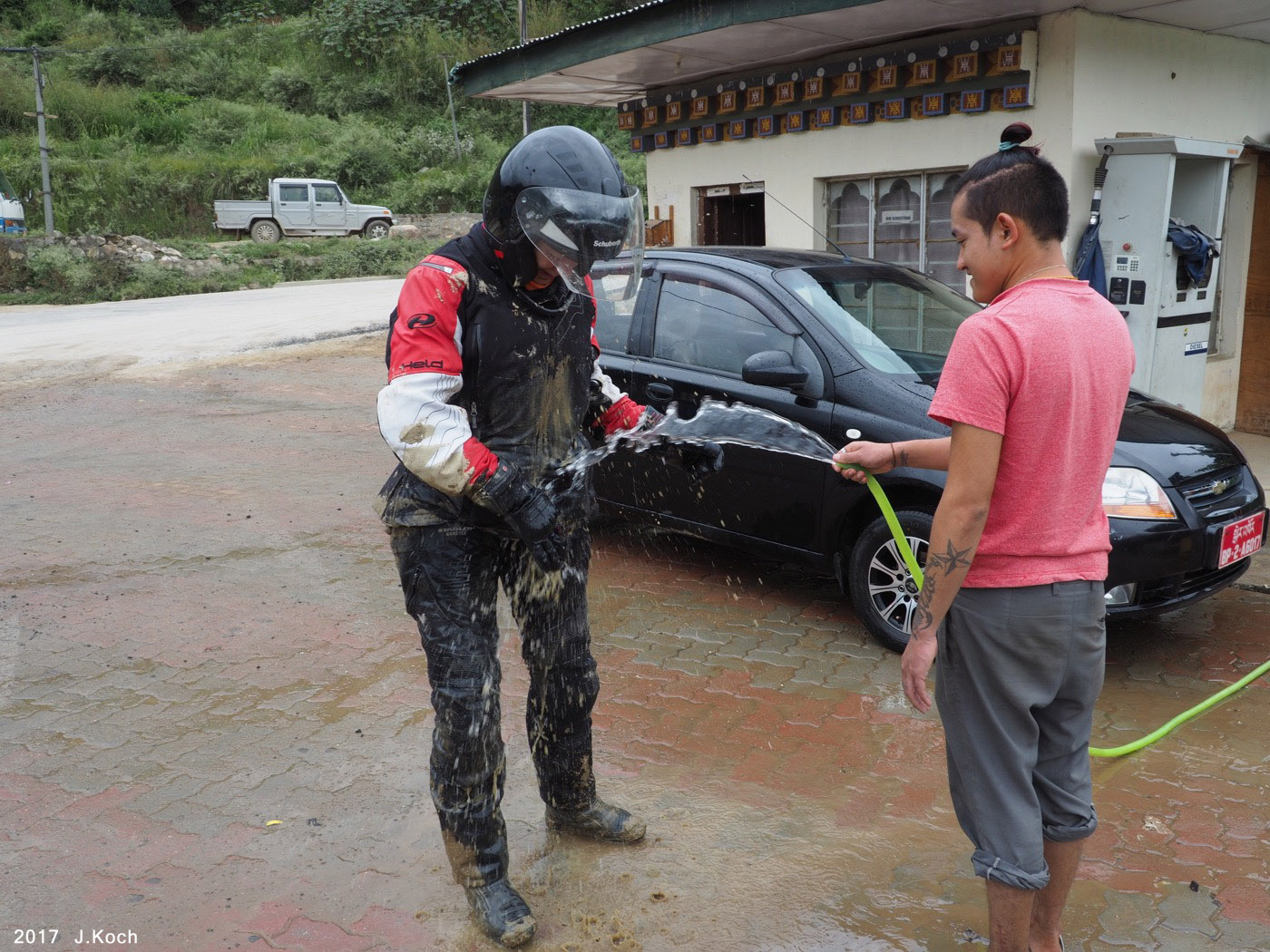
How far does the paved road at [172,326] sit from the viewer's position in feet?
46.4

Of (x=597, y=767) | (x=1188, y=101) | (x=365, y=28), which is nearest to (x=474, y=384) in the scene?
(x=597, y=767)

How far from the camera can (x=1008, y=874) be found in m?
2.36

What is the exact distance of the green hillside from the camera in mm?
36812

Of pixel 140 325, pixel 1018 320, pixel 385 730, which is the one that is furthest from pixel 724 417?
pixel 140 325

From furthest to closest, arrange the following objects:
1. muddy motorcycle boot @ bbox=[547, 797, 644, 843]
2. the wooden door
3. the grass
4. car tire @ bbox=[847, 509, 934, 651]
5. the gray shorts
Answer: the grass → the wooden door → car tire @ bbox=[847, 509, 934, 651] → muddy motorcycle boot @ bbox=[547, 797, 644, 843] → the gray shorts

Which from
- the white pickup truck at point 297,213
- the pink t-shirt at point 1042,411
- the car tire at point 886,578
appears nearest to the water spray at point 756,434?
the car tire at point 886,578

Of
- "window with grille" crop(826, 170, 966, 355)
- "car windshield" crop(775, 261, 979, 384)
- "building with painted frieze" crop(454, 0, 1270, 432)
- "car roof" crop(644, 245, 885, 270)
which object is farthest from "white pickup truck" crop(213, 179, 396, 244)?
"car windshield" crop(775, 261, 979, 384)

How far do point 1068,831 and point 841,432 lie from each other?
263cm

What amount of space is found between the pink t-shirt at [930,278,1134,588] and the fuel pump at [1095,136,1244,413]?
19.4 feet

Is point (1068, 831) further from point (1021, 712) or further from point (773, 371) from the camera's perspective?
point (773, 371)

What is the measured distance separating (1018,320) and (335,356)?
518 inches

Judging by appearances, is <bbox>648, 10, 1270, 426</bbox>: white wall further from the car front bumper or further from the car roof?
the car front bumper

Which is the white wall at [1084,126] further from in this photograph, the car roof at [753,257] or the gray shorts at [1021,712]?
the gray shorts at [1021,712]

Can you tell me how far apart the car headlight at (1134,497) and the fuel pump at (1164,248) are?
362cm
